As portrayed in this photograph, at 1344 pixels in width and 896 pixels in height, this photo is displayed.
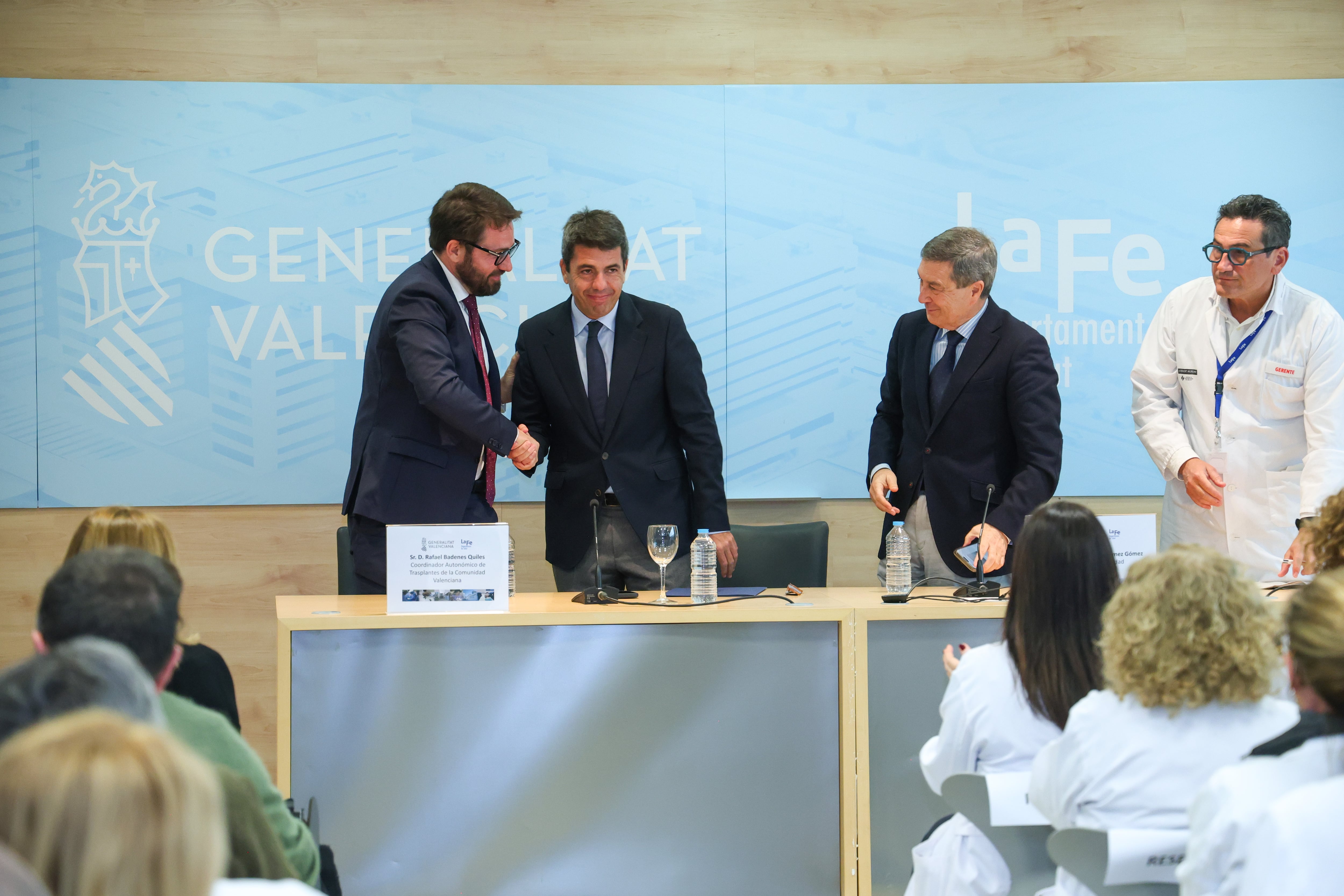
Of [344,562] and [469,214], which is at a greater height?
[469,214]

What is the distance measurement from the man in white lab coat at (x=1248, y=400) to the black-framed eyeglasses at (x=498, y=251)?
6.64 feet

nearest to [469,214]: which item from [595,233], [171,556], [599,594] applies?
[595,233]

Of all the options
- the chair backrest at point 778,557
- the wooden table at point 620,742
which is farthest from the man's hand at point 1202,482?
the chair backrest at point 778,557

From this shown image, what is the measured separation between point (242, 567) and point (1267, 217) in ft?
12.1

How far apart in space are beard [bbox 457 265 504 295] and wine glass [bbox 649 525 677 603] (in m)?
0.92

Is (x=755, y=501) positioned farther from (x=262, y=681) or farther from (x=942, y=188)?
(x=262, y=681)

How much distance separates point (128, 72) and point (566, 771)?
10.3 ft

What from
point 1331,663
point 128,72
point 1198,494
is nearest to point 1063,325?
point 1198,494

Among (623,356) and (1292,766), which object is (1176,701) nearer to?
(1292,766)

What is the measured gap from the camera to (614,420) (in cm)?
345

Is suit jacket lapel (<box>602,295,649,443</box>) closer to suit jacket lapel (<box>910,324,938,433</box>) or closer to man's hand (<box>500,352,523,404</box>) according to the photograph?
man's hand (<box>500,352,523,404</box>)

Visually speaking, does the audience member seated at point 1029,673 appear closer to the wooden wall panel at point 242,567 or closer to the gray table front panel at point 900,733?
the gray table front panel at point 900,733

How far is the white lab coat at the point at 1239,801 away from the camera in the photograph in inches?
50.7

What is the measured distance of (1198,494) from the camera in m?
3.26
